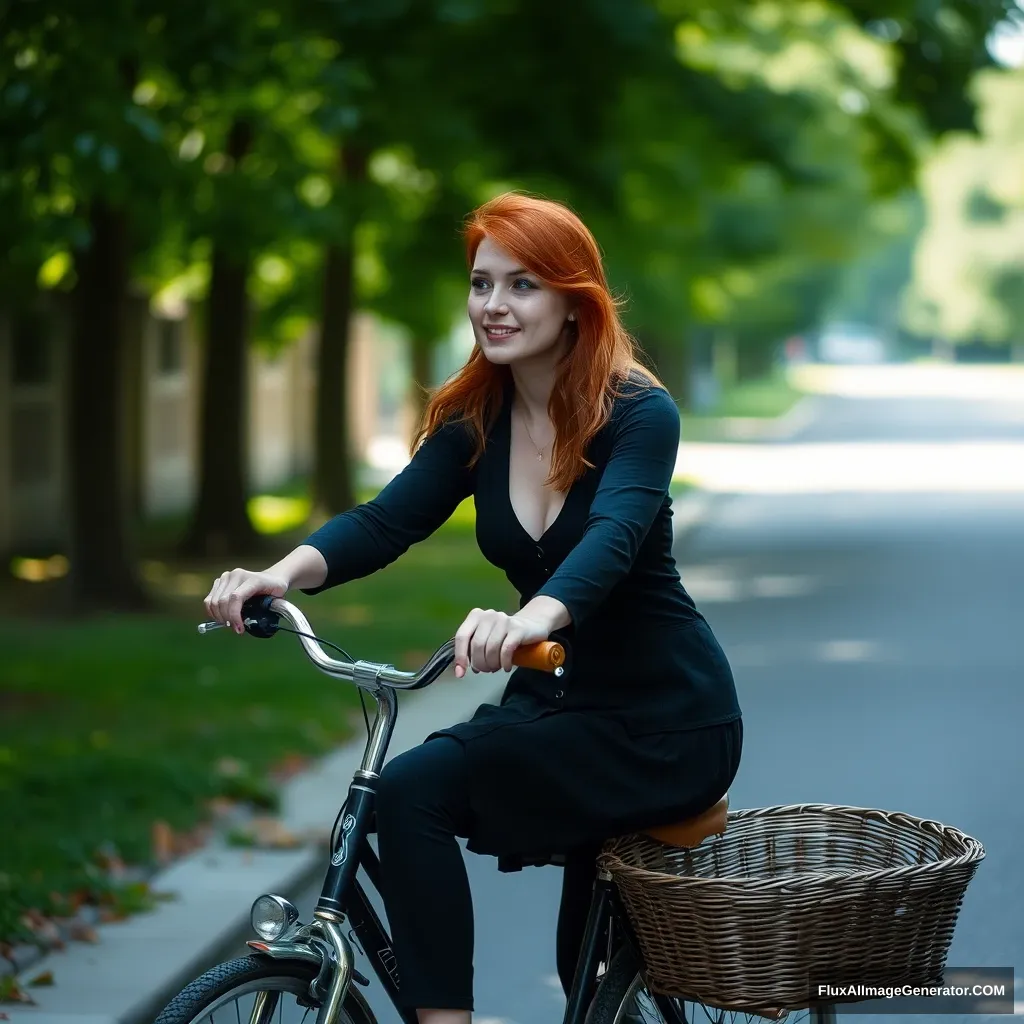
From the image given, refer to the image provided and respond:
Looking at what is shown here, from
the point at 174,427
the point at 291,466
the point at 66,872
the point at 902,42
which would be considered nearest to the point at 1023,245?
the point at 291,466

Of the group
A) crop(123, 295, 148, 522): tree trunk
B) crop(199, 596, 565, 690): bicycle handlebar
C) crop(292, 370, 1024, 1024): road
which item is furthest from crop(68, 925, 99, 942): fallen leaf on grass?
crop(123, 295, 148, 522): tree trunk

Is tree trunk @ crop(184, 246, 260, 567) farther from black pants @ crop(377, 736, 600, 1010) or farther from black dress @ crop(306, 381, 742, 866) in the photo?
black pants @ crop(377, 736, 600, 1010)

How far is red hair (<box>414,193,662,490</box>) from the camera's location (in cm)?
329

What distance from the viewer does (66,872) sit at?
621 cm

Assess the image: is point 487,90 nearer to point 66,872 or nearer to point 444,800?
point 66,872

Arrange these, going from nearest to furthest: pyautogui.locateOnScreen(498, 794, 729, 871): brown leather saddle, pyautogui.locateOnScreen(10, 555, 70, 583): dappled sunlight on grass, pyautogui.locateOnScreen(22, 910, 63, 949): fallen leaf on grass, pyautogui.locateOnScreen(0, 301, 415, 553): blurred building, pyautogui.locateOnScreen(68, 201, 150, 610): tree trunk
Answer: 1. pyautogui.locateOnScreen(498, 794, 729, 871): brown leather saddle
2. pyautogui.locateOnScreen(22, 910, 63, 949): fallen leaf on grass
3. pyautogui.locateOnScreen(68, 201, 150, 610): tree trunk
4. pyautogui.locateOnScreen(10, 555, 70, 583): dappled sunlight on grass
5. pyautogui.locateOnScreen(0, 301, 415, 553): blurred building

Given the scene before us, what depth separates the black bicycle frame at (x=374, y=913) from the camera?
3.14m

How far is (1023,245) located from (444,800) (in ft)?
284

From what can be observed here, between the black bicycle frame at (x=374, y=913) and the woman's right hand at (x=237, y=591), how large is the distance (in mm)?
340

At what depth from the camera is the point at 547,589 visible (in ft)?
10.00

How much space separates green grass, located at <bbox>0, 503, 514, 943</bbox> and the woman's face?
289 centimetres

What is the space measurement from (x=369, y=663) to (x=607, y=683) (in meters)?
0.41

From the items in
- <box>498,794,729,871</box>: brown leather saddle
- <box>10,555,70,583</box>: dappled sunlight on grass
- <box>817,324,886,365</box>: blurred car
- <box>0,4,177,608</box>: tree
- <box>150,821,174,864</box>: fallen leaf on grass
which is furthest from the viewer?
<box>817,324,886,365</box>: blurred car

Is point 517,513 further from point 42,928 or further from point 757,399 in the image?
point 757,399
